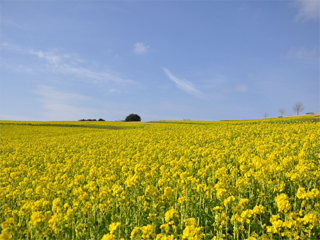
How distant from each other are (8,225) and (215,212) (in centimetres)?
433

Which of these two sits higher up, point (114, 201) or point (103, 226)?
point (114, 201)

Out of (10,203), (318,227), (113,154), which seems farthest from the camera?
A: (113,154)

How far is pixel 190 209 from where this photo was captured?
5.04m

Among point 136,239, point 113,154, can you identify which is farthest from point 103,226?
point 113,154

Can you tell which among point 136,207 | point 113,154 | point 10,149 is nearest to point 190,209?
point 136,207

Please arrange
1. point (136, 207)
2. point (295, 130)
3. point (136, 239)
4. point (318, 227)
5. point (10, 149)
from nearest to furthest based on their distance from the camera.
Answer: point (136, 239) < point (318, 227) < point (136, 207) < point (295, 130) < point (10, 149)

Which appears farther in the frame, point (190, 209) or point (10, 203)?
point (10, 203)

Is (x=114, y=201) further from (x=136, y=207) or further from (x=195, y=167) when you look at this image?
(x=195, y=167)

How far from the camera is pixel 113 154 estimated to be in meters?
13.0

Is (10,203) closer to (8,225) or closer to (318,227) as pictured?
(8,225)

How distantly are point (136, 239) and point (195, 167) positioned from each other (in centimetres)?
509

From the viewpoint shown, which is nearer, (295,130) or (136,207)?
(136,207)

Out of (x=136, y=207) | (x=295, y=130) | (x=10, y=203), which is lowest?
(x=10, y=203)

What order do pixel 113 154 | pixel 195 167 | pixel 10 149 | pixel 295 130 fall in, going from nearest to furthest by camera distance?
1. pixel 195 167
2. pixel 113 154
3. pixel 295 130
4. pixel 10 149
